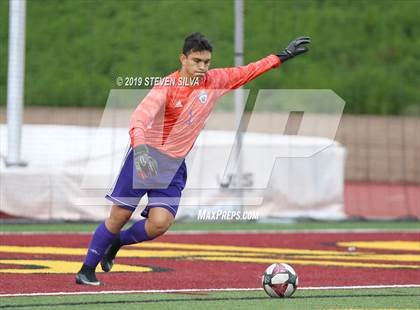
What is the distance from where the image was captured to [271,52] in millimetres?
26250

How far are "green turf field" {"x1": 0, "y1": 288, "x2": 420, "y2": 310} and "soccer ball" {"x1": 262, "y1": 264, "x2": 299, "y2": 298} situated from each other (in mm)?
58

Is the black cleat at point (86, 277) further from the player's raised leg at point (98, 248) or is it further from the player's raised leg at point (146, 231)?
the player's raised leg at point (146, 231)

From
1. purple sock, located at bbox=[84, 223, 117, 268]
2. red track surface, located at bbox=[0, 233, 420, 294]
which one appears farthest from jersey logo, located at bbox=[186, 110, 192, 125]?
red track surface, located at bbox=[0, 233, 420, 294]

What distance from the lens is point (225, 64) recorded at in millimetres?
23828

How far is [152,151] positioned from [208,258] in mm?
2696

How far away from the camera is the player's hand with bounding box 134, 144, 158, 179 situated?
7.21 meters

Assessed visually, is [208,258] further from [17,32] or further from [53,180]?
[17,32]

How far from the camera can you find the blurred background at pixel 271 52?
24797 mm

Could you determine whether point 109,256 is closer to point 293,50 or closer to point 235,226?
point 293,50

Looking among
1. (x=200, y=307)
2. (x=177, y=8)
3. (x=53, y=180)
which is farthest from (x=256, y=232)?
(x=177, y=8)

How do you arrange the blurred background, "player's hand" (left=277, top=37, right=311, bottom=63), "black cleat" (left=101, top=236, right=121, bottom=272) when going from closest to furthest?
1. "black cleat" (left=101, top=236, right=121, bottom=272)
2. "player's hand" (left=277, top=37, right=311, bottom=63)
3. the blurred background

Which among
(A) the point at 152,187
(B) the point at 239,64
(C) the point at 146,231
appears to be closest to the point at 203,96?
(A) the point at 152,187

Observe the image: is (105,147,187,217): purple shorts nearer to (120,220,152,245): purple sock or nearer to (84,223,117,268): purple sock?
(120,220,152,245): purple sock

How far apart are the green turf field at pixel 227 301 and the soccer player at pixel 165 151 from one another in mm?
624
